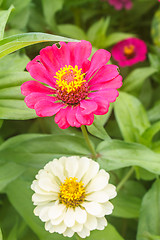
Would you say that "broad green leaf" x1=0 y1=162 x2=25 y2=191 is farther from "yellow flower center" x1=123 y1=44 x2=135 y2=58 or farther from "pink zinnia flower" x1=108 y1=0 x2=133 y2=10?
"pink zinnia flower" x1=108 y1=0 x2=133 y2=10

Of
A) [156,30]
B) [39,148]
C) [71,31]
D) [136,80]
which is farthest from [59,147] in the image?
[156,30]

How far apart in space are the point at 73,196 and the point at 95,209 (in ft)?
0.19

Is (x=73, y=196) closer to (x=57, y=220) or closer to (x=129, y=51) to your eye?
(x=57, y=220)

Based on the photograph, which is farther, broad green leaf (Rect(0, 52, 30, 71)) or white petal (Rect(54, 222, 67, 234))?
broad green leaf (Rect(0, 52, 30, 71))

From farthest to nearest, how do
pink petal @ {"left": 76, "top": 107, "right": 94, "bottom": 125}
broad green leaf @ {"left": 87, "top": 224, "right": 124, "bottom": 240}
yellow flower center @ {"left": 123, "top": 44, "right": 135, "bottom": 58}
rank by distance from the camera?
yellow flower center @ {"left": 123, "top": 44, "right": 135, "bottom": 58} → broad green leaf @ {"left": 87, "top": 224, "right": 124, "bottom": 240} → pink petal @ {"left": 76, "top": 107, "right": 94, "bottom": 125}

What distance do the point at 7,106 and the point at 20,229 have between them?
0.96ft

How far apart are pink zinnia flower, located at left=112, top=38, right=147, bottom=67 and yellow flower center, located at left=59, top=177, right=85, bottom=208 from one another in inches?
25.4

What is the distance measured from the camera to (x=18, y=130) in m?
1.08

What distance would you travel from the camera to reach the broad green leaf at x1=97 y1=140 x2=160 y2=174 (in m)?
0.73

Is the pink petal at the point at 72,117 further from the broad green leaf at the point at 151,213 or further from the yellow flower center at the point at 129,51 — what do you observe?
the yellow flower center at the point at 129,51

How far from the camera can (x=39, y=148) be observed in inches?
30.8

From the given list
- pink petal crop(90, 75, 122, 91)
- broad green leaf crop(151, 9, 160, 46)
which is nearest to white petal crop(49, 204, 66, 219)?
pink petal crop(90, 75, 122, 91)

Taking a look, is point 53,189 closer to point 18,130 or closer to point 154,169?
point 154,169

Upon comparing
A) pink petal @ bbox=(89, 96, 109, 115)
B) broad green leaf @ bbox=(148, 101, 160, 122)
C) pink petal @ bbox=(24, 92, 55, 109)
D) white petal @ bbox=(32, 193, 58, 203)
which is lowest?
broad green leaf @ bbox=(148, 101, 160, 122)
